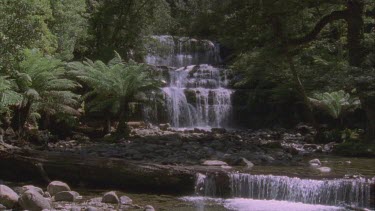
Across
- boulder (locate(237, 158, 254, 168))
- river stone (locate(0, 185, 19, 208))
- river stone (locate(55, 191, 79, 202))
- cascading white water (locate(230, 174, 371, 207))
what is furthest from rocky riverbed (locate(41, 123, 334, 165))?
river stone (locate(0, 185, 19, 208))

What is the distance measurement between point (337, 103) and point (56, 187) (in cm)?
1184

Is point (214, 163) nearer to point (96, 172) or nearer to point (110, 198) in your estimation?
point (96, 172)

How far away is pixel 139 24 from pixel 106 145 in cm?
871

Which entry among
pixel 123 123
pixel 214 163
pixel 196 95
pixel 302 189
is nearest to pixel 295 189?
pixel 302 189

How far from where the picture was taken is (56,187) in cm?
858

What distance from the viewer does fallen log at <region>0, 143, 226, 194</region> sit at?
8812 millimetres

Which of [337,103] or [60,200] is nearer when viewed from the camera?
[60,200]

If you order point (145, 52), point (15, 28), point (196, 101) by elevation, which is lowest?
point (196, 101)

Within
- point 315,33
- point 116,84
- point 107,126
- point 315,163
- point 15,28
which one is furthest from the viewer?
point 107,126

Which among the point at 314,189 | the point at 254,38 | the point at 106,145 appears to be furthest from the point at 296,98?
the point at 314,189

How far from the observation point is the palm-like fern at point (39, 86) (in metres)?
12.6

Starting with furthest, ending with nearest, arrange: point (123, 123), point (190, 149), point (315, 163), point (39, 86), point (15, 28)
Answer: point (123, 123) → point (39, 86) → point (190, 149) → point (315, 163) → point (15, 28)

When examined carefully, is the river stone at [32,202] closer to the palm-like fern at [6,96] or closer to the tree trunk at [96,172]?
the tree trunk at [96,172]

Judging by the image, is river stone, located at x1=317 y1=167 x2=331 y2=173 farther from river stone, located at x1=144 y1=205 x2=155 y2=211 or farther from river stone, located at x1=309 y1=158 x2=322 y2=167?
river stone, located at x1=144 y1=205 x2=155 y2=211
